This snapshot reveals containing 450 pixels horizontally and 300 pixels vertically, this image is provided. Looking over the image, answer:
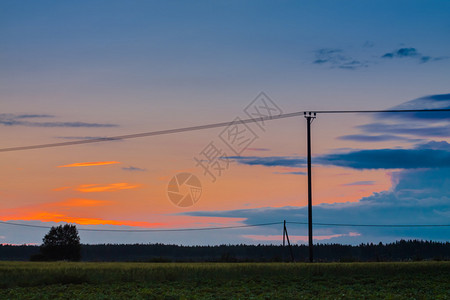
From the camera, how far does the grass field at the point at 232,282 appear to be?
28.3 m

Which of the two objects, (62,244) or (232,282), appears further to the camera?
(62,244)

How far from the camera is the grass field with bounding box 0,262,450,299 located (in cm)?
2833

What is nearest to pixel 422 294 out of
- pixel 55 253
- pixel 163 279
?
pixel 163 279

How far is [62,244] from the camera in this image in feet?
347

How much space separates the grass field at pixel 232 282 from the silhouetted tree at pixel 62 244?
2720 inches

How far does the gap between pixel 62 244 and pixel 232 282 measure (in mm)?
79810

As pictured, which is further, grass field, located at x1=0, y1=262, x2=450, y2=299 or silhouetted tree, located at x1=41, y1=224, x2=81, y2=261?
silhouetted tree, located at x1=41, y1=224, x2=81, y2=261

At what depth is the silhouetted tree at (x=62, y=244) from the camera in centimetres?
10474

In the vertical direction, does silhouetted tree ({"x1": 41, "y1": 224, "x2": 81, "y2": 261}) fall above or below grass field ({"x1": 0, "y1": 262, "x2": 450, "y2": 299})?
above

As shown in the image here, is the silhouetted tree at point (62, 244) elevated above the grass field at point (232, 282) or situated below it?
above

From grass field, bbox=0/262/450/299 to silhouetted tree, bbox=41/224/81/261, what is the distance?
69.1m

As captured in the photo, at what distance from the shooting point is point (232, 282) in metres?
32.4

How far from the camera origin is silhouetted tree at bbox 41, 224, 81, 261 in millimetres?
104738

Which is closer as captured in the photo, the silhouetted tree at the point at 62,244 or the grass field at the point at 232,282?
the grass field at the point at 232,282
